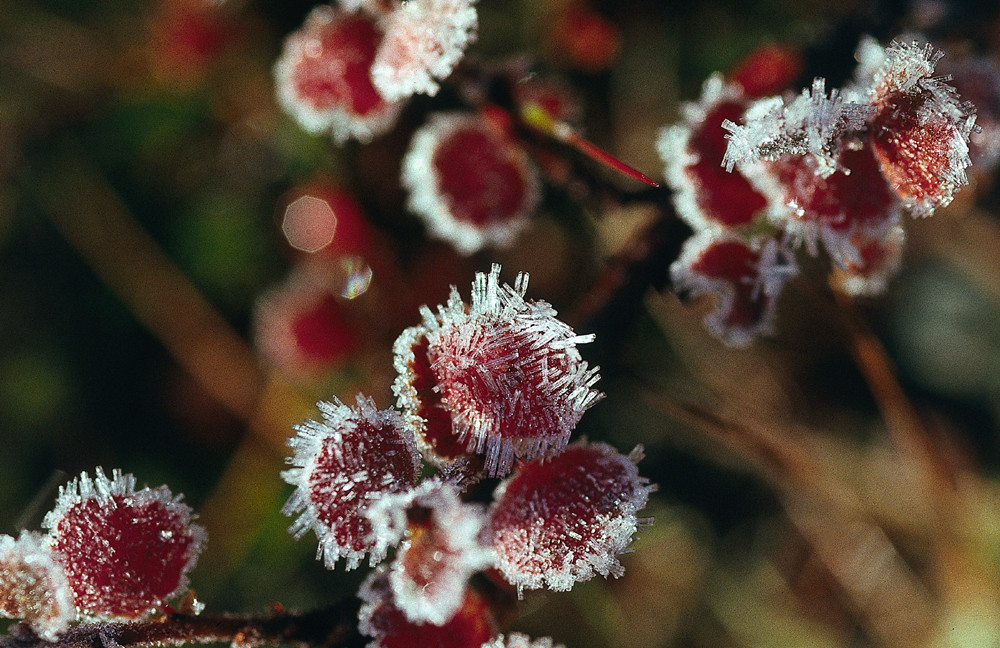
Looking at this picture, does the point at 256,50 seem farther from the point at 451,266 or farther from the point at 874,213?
the point at 874,213

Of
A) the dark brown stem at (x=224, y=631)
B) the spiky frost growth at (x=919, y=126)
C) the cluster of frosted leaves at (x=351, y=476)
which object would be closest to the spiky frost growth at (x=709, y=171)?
the spiky frost growth at (x=919, y=126)

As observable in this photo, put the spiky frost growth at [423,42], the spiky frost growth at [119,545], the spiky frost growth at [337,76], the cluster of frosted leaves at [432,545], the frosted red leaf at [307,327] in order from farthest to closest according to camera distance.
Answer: the frosted red leaf at [307,327], the spiky frost growth at [337,76], the spiky frost growth at [423,42], the spiky frost growth at [119,545], the cluster of frosted leaves at [432,545]

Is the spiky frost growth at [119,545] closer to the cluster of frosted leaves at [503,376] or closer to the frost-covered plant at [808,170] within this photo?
the cluster of frosted leaves at [503,376]

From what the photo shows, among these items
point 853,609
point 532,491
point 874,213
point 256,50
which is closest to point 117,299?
point 256,50

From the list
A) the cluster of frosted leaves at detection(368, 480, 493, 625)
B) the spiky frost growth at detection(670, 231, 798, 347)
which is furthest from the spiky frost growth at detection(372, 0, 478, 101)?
the cluster of frosted leaves at detection(368, 480, 493, 625)

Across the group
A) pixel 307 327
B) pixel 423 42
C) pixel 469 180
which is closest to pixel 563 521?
pixel 423 42
